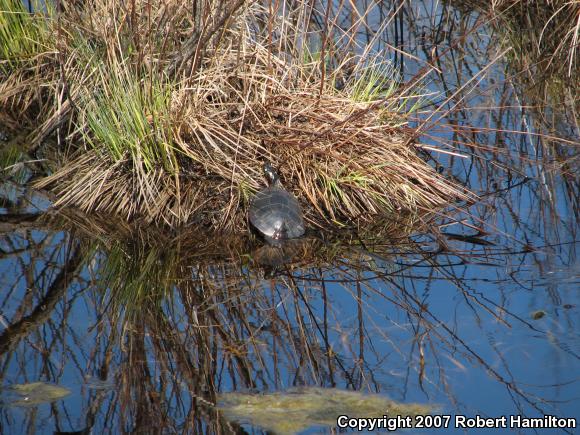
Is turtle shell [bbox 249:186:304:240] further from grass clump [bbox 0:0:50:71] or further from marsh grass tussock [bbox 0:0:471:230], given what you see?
grass clump [bbox 0:0:50:71]

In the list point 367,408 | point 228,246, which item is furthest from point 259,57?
point 367,408

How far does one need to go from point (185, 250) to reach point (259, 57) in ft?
4.69

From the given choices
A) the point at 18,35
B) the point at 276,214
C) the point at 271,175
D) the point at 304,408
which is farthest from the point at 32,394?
the point at 18,35

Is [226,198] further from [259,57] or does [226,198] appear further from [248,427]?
[248,427]

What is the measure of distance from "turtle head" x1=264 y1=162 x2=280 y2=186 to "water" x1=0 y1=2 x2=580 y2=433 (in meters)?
0.39

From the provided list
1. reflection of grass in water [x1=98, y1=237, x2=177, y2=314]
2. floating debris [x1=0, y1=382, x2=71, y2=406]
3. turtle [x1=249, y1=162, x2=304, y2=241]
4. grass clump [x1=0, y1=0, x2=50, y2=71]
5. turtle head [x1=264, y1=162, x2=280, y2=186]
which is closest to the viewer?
floating debris [x1=0, y1=382, x2=71, y2=406]

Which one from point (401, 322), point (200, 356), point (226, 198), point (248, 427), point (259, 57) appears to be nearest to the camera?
point (248, 427)

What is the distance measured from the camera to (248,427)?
3.14 metres

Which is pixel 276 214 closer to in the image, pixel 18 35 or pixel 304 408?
pixel 304 408

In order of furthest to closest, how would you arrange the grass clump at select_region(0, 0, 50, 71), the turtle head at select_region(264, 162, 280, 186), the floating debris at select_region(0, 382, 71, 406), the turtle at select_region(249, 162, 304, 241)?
1. the grass clump at select_region(0, 0, 50, 71)
2. the turtle head at select_region(264, 162, 280, 186)
3. the turtle at select_region(249, 162, 304, 241)
4. the floating debris at select_region(0, 382, 71, 406)

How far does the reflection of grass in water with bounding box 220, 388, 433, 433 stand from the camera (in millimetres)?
3172

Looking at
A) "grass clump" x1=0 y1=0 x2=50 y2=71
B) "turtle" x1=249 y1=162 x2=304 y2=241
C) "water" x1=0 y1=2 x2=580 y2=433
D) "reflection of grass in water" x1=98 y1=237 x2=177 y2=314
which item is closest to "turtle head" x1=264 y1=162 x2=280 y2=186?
"turtle" x1=249 y1=162 x2=304 y2=241

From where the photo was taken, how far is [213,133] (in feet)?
16.5

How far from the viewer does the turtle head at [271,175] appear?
4895 mm
